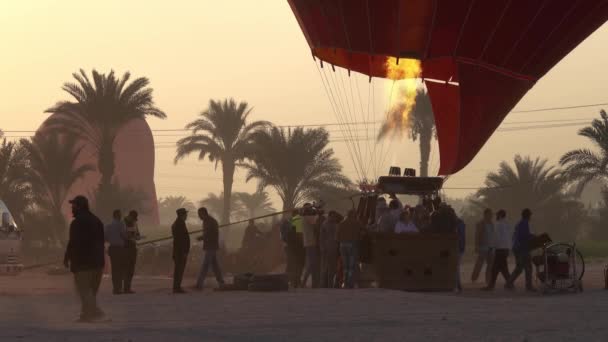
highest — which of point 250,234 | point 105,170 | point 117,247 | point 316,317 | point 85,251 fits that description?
point 105,170

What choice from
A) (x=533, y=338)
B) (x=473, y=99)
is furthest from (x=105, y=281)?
(x=533, y=338)

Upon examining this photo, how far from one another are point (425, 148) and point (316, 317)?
45.1 m

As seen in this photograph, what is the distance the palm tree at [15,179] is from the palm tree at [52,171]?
303mm

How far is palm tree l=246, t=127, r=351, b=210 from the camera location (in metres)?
52.6

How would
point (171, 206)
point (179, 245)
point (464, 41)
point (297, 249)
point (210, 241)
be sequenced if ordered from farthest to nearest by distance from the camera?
point (171, 206), point (464, 41), point (297, 249), point (210, 241), point (179, 245)

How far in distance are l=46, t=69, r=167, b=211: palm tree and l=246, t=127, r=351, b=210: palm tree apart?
5061 mm

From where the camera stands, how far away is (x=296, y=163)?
5259 cm

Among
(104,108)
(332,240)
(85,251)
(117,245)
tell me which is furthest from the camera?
(104,108)

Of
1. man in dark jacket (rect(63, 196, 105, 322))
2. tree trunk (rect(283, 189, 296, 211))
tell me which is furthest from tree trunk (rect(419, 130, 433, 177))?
man in dark jacket (rect(63, 196, 105, 322))

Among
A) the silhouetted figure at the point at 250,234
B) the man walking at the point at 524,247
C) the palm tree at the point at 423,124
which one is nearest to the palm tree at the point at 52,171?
the palm tree at the point at 423,124

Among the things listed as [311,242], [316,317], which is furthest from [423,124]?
[316,317]

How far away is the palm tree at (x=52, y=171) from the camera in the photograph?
52.8 meters

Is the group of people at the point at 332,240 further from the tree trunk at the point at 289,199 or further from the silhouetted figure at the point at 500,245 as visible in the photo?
the tree trunk at the point at 289,199

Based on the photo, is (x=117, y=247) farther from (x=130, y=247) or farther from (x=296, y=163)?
(x=296, y=163)
